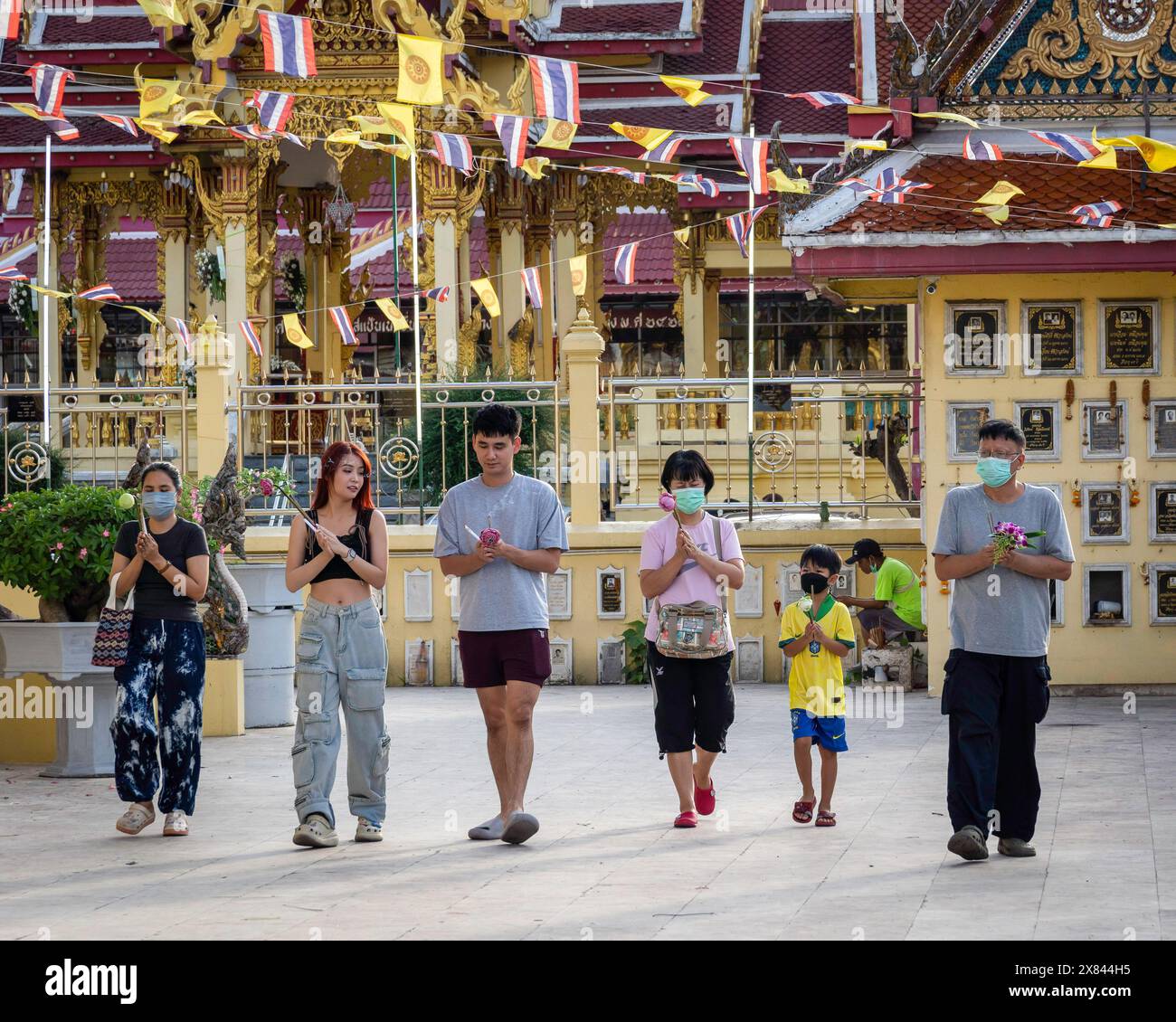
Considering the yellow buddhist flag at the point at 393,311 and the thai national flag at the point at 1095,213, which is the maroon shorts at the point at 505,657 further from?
the yellow buddhist flag at the point at 393,311

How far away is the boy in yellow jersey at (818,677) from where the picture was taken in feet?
28.9

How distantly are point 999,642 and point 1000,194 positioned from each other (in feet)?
20.0

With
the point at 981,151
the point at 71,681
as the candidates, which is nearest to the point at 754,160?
the point at 981,151

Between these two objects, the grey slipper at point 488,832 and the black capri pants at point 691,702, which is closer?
the grey slipper at point 488,832

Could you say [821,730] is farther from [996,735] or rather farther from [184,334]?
[184,334]

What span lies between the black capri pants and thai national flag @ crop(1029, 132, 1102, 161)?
18.4 feet

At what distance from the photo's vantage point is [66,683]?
10.4 m

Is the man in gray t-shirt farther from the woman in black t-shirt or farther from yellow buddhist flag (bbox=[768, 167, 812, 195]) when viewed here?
yellow buddhist flag (bbox=[768, 167, 812, 195])

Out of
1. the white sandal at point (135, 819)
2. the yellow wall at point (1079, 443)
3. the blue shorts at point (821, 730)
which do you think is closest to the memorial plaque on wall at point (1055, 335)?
the yellow wall at point (1079, 443)

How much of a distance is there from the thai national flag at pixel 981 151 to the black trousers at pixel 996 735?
20.6ft

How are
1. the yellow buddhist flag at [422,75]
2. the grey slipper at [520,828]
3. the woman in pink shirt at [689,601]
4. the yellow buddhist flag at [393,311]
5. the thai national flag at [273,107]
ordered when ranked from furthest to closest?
the yellow buddhist flag at [393,311] → the thai national flag at [273,107] → the yellow buddhist flag at [422,75] → the woman in pink shirt at [689,601] → the grey slipper at [520,828]

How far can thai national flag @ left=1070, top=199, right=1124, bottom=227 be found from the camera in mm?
13031

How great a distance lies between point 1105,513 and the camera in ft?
45.1

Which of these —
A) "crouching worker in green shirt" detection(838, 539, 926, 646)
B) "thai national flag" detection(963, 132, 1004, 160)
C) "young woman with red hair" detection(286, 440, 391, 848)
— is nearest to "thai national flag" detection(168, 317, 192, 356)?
"crouching worker in green shirt" detection(838, 539, 926, 646)
